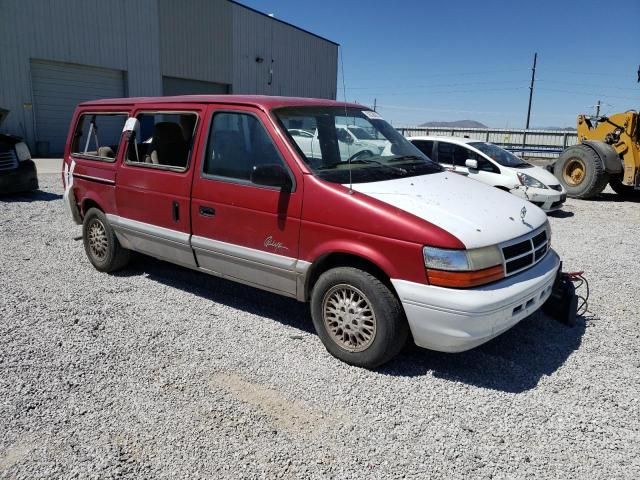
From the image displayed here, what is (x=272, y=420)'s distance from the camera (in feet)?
10.0

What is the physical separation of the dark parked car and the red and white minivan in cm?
597

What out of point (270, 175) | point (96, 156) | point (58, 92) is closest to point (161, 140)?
point (96, 156)

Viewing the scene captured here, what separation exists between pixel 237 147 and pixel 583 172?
432 inches

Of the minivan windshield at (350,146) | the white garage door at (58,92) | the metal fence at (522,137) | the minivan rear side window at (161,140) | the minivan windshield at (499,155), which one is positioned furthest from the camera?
the metal fence at (522,137)

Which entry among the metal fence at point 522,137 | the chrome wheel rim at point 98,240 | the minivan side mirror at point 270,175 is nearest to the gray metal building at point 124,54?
the metal fence at point 522,137

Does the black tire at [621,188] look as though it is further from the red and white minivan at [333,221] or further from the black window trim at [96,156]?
the black window trim at [96,156]

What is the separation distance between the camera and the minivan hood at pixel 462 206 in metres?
3.37

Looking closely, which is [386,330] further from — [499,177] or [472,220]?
[499,177]

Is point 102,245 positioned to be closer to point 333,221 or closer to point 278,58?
point 333,221

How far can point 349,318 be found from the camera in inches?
144

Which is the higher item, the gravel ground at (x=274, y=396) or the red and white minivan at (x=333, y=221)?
the red and white minivan at (x=333, y=221)

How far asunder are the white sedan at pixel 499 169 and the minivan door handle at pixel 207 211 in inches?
245

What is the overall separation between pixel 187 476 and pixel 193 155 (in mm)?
2784

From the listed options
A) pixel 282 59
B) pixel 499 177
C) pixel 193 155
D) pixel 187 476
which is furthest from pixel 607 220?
pixel 282 59
